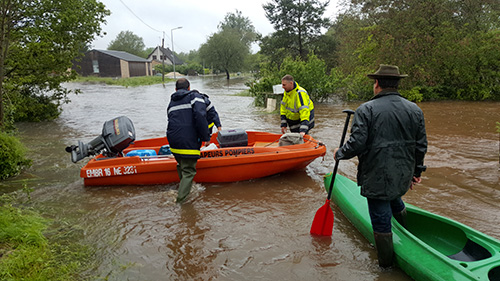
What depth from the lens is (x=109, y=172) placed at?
570 cm

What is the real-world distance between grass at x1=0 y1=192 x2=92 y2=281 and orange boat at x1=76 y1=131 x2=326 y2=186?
1.47 meters

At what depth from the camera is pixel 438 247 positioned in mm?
3570

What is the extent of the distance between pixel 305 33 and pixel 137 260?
1026 inches

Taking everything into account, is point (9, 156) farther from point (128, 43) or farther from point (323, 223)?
point (128, 43)

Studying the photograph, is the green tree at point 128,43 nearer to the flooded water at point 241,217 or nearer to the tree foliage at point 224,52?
the tree foliage at point 224,52

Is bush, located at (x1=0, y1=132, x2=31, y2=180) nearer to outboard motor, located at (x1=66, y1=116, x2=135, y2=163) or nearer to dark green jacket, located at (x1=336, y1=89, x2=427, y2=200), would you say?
outboard motor, located at (x1=66, y1=116, x2=135, y2=163)

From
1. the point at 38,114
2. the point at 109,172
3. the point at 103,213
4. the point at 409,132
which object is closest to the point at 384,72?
the point at 409,132

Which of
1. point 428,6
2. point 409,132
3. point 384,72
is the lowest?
point 409,132

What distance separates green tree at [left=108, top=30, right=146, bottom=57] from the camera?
77.4 m

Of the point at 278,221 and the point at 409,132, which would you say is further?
the point at 278,221

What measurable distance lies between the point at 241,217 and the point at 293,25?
2445cm

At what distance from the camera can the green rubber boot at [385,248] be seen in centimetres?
320

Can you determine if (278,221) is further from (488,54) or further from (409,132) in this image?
(488,54)

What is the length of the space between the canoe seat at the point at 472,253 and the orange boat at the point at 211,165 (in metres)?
2.88
